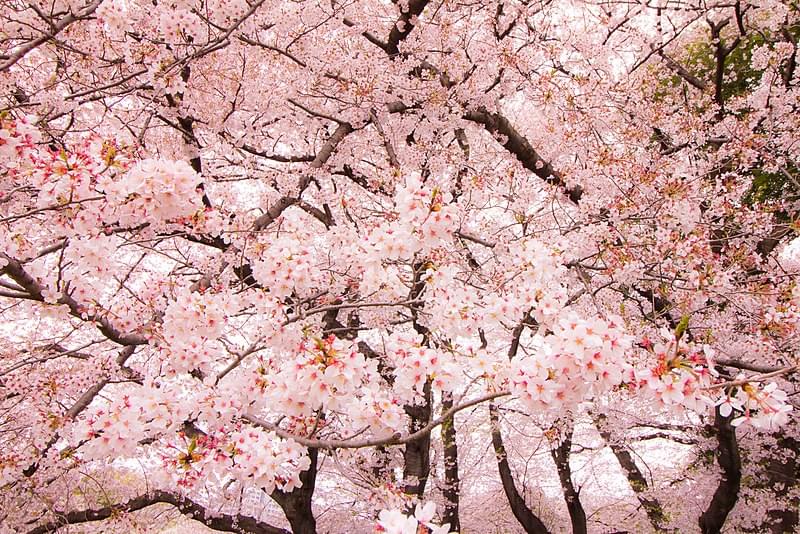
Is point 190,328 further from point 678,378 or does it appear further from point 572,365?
point 678,378

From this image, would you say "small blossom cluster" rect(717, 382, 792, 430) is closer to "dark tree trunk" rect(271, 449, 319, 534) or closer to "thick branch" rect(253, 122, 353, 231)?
"thick branch" rect(253, 122, 353, 231)

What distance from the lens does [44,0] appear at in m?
3.83


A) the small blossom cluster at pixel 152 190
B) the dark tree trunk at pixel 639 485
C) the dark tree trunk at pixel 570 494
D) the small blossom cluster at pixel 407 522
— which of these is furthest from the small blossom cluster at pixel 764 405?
the dark tree trunk at pixel 639 485

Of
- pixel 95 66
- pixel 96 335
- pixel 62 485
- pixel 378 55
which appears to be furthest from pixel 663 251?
pixel 96 335

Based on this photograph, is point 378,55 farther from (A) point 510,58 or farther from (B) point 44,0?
(B) point 44,0

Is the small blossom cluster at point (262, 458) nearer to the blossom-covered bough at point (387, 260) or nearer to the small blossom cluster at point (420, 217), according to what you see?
the blossom-covered bough at point (387, 260)

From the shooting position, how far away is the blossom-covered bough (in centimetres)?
227

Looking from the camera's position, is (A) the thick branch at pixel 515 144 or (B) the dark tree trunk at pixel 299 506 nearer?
(A) the thick branch at pixel 515 144

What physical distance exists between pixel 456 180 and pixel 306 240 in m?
4.32

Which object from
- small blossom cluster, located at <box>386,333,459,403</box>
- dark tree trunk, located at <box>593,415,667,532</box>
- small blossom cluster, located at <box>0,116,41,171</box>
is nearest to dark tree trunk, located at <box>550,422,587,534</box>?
dark tree trunk, located at <box>593,415,667,532</box>

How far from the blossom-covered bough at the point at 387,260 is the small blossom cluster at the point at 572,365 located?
1 centimetres

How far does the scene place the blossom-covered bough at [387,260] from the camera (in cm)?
227

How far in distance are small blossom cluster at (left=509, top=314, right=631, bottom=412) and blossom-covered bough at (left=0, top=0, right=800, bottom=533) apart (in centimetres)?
1

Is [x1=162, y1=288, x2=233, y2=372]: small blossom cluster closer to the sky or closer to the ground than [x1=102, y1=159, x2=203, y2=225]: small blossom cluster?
closer to the ground
